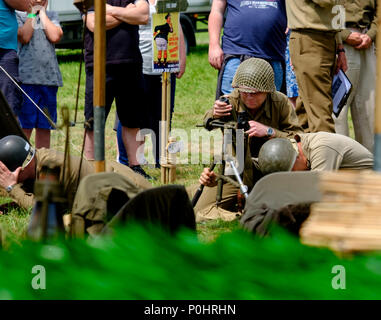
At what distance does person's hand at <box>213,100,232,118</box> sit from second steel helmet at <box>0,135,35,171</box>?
3.89 feet

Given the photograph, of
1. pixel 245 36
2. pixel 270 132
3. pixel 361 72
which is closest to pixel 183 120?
pixel 361 72

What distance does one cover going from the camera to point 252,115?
5.62 metres

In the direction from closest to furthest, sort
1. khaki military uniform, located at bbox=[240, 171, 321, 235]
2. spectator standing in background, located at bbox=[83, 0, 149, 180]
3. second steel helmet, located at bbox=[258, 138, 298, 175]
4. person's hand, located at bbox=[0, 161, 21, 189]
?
khaki military uniform, located at bbox=[240, 171, 321, 235]
second steel helmet, located at bbox=[258, 138, 298, 175]
person's hand, located at bbox=[0, 161, 21, 189]
spectator standing in background, located at bbox=[83, 0, 149, 180]

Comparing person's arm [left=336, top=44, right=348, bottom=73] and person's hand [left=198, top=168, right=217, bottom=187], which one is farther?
person's arm [left=336, top=44, right=348, bottom=73]

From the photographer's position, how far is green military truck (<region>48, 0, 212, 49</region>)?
1617 centimetres

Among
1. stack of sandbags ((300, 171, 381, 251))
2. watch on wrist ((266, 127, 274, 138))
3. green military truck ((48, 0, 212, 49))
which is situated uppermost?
green military truck ((48, 0, 212, 49))

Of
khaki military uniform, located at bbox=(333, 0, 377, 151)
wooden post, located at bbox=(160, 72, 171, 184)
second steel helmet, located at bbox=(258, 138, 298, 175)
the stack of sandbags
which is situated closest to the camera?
the stack of sandbags

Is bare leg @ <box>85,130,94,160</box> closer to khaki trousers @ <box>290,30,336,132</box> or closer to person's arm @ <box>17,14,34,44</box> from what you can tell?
person's arm @ <box>17,14,34,44</box>

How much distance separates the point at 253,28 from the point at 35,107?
184 centimetres

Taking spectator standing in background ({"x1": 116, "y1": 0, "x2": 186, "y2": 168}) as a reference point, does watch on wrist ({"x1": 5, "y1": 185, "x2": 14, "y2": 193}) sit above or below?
below

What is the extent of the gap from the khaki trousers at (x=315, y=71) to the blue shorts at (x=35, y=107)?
2.01m

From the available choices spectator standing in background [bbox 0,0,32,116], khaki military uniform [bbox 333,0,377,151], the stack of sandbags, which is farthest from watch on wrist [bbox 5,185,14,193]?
the stack of sandbags

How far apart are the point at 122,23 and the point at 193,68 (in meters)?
8.64
